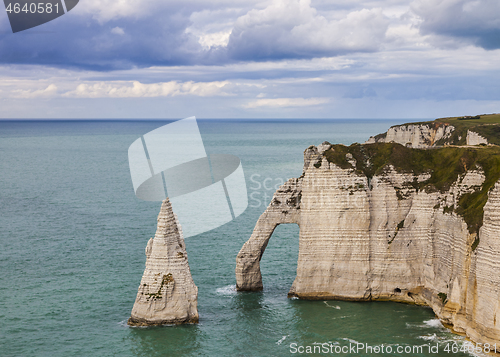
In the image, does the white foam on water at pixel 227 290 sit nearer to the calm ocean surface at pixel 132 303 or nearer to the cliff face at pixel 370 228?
the calm ocean surface at pixel 132 303

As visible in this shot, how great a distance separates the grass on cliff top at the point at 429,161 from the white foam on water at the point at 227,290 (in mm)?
11838

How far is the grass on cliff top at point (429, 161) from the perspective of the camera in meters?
→ 35.2

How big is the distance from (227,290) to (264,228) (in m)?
5.31

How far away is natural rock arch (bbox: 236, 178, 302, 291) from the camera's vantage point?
39281mm

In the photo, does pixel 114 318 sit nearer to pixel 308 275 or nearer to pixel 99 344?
pixel 99 344

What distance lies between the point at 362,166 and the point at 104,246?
25.2 metres

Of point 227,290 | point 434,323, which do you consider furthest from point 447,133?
point 227,290

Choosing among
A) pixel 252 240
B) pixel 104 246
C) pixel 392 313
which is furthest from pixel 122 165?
pixel 392 313

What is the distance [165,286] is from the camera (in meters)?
32.5

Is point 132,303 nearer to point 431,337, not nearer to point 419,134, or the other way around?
point 431,337

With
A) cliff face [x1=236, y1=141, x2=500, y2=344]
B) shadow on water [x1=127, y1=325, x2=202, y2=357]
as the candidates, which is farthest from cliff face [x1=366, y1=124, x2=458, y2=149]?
shadow on water [x1=127, y1=325, x2=202, y2=357]

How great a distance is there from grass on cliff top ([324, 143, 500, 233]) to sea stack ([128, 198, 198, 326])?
1262 centimetres

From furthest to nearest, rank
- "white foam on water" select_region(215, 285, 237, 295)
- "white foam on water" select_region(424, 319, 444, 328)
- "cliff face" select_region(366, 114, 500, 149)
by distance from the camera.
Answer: "cliff face" select_region(366, 114, 500, 149) → "white foam on water" select_region(215, 285, 237, 295) → "white foam on water" select_region(424, 319, 444, 328)

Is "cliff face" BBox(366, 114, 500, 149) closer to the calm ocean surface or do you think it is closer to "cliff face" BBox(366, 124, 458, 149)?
"cliff face" BBox(366, 124, 458, 149)
